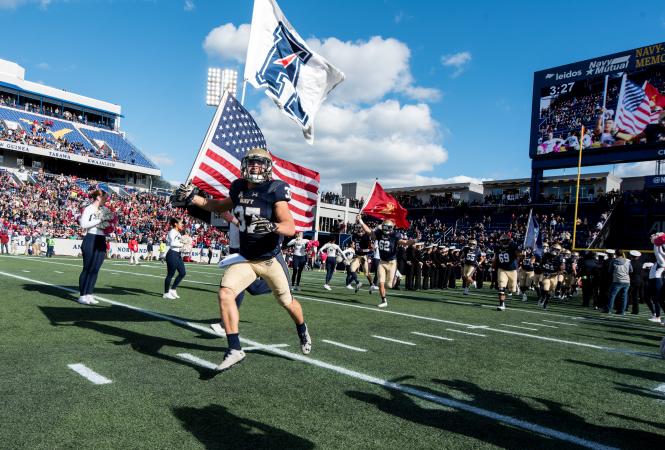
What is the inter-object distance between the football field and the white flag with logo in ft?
13.3

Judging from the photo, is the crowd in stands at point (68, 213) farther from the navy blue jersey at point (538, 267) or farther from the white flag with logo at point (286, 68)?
the white flag with logo at point (286, 68)

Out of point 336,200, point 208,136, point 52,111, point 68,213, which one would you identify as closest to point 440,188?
point 336,200

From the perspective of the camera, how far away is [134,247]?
25781mm

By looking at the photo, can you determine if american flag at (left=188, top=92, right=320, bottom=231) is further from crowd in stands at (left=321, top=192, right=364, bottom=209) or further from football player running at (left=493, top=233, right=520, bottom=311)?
crowd in stands at (left=321, top=192, right=364, bottom=209)

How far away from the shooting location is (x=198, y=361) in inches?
193

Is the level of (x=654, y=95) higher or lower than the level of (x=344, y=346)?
higher

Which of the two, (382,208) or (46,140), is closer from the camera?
(382,208)

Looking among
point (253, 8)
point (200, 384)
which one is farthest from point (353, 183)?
point (200, 384)

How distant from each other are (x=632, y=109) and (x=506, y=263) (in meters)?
22.7

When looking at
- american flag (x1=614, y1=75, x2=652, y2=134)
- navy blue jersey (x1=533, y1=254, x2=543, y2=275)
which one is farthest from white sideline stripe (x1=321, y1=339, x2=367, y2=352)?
american flag (x1=614, y1=75, x2=652, y2=134)

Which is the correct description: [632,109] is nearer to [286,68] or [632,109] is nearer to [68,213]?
[286,68]

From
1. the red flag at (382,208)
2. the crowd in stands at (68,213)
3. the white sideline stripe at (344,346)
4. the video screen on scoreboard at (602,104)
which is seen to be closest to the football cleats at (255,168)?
the white sideline stripe at (344,346)

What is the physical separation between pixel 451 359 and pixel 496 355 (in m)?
0.78

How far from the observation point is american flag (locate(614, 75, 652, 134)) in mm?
28016
